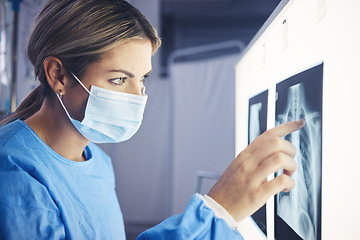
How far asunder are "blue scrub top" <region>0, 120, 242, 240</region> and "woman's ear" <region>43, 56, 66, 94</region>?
14cm

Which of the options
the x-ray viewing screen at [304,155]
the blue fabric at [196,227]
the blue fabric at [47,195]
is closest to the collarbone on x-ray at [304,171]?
the x-ray viewing screen at [304,155]

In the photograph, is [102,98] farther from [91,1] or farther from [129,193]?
[129,193]

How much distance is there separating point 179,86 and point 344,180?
224 centimetres

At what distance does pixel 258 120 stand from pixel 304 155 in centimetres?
30

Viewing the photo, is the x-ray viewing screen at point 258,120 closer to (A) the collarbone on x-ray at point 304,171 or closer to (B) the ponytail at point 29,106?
(A) the collarbone on x-ray at point 304,171

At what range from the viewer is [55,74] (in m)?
0.83

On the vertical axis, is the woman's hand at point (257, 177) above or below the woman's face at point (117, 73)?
below

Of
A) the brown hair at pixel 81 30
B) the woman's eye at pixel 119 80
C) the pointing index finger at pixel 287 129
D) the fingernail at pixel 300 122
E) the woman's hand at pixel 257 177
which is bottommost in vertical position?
the woman's hand at pixel 257 177

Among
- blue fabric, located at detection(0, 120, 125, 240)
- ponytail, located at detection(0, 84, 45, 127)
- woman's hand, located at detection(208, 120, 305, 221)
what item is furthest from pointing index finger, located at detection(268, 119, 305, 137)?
ponytail, located at detection(0, 84, 45, 127)

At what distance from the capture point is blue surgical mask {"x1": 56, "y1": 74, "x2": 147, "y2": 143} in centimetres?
82

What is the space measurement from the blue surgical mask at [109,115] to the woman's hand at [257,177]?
1.31 ft

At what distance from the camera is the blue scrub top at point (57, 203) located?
21.5 inches

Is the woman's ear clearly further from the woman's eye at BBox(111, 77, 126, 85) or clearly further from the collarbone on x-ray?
the collarbone on x-ray

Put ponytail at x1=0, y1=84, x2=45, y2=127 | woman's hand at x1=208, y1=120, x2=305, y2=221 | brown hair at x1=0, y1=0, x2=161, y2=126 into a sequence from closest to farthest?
woman's hand at x1=208, y1=120, x2=305, y2=221 → brown hair at x1=0, y1=0, x2=161, y2=126 → ponytail at x1=0, y1=84, x2=45, y2=127
